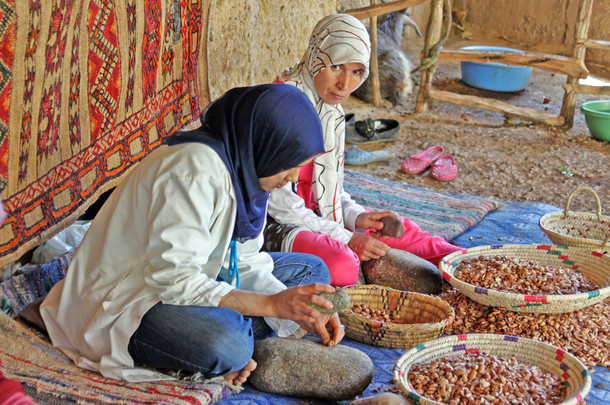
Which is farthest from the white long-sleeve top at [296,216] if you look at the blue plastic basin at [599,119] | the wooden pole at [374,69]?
the wooden pole at [374,69]

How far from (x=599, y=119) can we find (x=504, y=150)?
2.91 feet

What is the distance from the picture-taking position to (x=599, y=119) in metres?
5.80

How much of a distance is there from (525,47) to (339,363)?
8.59m

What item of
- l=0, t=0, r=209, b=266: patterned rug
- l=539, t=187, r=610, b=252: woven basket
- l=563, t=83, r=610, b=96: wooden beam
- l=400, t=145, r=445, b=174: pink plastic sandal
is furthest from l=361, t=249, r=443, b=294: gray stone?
l=563, t=83, r=610, b=96: wooden beam

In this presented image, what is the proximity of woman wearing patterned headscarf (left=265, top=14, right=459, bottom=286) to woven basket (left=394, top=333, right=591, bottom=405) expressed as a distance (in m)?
0.71

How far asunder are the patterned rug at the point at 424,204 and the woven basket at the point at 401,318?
1.08 m

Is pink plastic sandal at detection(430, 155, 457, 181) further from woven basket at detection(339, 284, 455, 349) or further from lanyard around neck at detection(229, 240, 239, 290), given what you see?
lanyard around neck at detection(229, 240, 239, 290)

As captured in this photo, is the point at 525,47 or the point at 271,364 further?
the point at 525,47

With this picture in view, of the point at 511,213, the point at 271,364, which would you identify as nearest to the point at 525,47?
the point at 511,213

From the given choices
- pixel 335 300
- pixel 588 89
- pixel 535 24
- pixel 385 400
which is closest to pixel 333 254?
pixel 335 300

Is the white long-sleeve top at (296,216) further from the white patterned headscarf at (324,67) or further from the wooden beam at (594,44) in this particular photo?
the wooden beam at (594,44)

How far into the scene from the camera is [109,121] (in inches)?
117

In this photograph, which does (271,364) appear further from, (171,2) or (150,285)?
(171,2)

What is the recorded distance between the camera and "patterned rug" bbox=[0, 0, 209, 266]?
7.66ft
